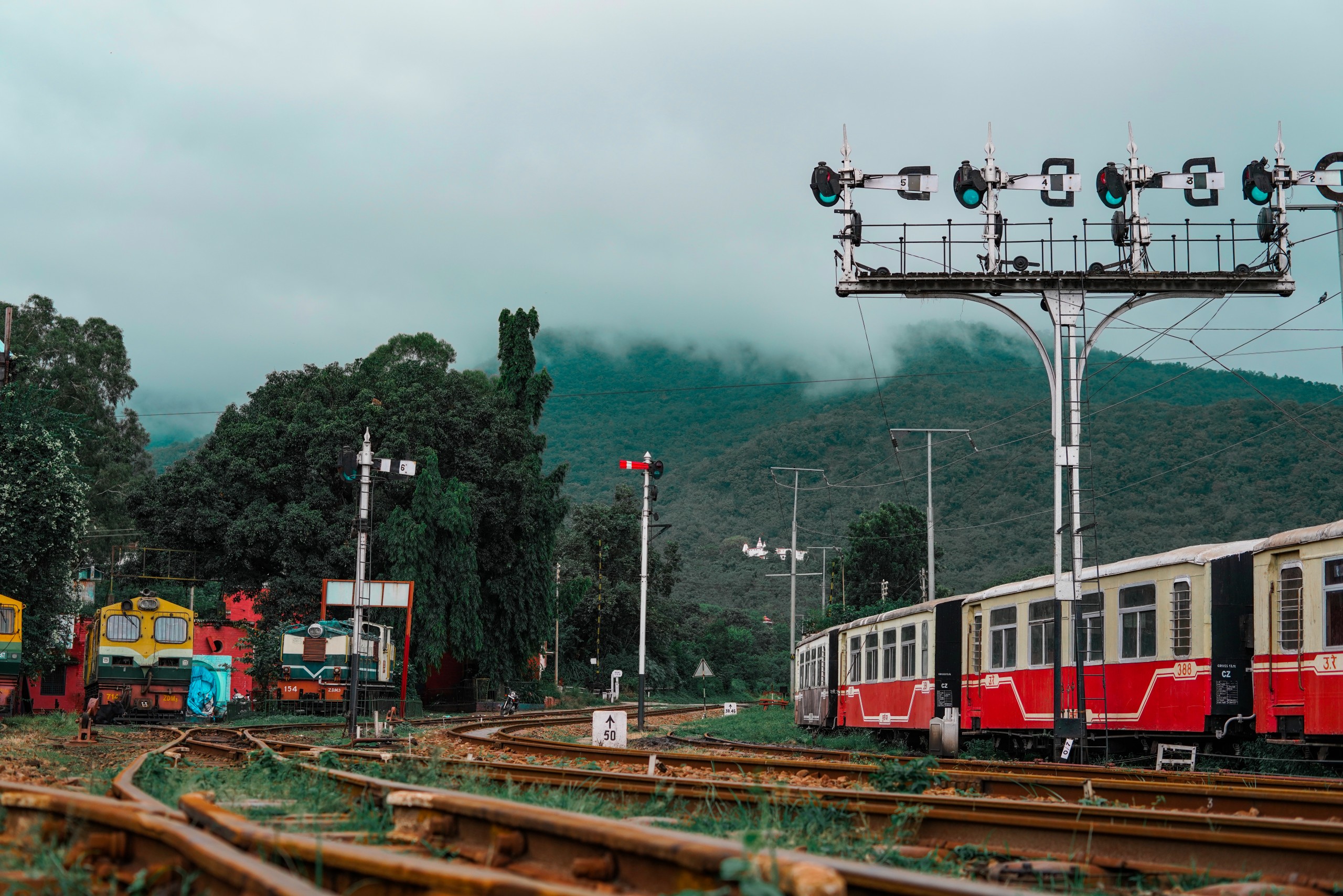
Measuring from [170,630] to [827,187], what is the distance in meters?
19.6

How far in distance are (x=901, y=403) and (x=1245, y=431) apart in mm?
62826

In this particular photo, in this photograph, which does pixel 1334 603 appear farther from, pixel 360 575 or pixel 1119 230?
pixel 360 575

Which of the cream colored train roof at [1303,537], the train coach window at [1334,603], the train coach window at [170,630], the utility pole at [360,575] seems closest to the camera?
the train coach window at [1334,603]

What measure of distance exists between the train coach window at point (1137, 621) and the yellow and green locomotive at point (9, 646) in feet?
70.5

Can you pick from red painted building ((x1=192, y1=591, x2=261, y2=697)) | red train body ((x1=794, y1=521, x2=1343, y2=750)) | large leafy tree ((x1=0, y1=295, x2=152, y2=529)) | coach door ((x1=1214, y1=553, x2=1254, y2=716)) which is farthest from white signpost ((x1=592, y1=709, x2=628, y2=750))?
large leafy tree ((x1=0, y1=295, x2=152, y2=529))

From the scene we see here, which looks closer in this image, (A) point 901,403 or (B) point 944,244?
(B) point 944,244

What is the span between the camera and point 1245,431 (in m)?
91.2

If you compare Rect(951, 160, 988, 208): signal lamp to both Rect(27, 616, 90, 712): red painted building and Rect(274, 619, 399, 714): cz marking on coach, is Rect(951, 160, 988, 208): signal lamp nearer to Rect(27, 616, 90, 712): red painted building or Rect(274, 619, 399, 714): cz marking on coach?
Rect(274, 619, 399, 714): cz marking on coach

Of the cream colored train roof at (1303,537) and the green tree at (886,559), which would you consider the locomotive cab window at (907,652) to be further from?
the green tree at (886,559)

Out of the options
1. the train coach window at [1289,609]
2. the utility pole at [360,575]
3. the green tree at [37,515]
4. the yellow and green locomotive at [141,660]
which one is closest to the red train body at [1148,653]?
the train coach window at [1289,609]

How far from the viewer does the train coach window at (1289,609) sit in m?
13.6

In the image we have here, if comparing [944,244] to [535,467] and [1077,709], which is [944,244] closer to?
[1077,709]

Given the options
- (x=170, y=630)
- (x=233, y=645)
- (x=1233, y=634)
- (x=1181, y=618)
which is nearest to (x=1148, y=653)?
(x=1181, y=618)

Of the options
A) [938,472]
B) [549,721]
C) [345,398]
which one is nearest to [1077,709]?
[549,721]
